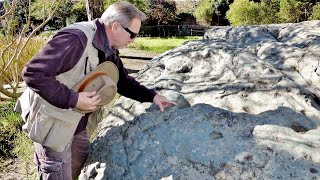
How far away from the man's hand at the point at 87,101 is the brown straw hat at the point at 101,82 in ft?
0.19

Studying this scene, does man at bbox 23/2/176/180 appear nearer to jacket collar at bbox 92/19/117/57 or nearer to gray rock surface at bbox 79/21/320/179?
jacket collar at bbox 92/19/117/57

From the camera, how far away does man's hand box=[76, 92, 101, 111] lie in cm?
193

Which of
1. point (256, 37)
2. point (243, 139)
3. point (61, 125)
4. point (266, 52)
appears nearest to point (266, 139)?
point (243, 139)

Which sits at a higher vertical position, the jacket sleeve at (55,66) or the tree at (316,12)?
the jacket sleeve at (55,66)

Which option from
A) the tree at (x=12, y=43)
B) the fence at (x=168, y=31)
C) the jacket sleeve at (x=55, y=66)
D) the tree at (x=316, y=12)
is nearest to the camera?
the jacket sleeve at (x=55, y=66)

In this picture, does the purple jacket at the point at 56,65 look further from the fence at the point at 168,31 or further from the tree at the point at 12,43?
the fence at the point at 168,31

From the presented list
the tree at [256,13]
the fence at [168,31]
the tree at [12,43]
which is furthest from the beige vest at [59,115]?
the fence at [168,31]

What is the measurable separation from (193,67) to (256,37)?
1.08 m

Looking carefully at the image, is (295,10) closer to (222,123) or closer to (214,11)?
(214,11)

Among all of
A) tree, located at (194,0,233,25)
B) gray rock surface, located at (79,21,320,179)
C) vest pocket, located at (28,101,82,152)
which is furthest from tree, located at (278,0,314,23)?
vest pocket, located at (28,101,82,152)

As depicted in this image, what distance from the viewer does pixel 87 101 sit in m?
1.95

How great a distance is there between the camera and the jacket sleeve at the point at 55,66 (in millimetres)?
1799

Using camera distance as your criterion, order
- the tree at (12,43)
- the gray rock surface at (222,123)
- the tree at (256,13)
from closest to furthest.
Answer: the gray rock surface at (222,123) → the tree at (12,43) → the tree at (256,13)

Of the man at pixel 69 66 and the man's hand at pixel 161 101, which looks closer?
the man at pixel 69 66
